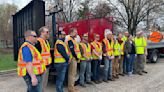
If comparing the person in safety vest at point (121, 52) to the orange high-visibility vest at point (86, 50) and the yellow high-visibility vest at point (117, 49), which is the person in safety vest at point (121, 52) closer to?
the yellow high-visibility vest at point (117, 49)

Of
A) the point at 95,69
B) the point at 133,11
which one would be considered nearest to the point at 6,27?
the point at 133,11

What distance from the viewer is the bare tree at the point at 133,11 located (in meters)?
35.1

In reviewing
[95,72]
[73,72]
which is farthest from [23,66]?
[95,72]

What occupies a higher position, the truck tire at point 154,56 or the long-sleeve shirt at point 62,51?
the long-sleeve shirt at point 62,51

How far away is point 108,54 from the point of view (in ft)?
29.7

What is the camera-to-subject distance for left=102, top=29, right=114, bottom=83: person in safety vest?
29.5 feet

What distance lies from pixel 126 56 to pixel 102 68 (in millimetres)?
1245

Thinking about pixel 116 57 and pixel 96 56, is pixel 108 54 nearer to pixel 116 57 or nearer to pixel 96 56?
pixel 96 56

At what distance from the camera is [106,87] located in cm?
824

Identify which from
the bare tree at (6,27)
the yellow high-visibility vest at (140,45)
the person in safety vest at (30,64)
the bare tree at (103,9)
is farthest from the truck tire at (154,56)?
the bare tree at (6,27)

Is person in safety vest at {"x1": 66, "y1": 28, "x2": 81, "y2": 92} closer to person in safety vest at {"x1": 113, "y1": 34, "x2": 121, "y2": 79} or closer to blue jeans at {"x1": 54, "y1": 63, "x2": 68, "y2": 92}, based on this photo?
blue jeans at {"x1": 54, "y1": 63, "x2": 68, "y2": 92}

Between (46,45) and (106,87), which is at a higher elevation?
(46,45)

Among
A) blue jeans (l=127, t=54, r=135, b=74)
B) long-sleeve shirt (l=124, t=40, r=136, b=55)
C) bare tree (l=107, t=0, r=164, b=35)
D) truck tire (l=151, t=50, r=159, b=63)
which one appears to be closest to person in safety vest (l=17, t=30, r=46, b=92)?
long-sleeve shirt (l=124, t=40, r=136, b=55)

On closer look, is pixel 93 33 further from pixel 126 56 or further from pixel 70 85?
pixel 70 85
